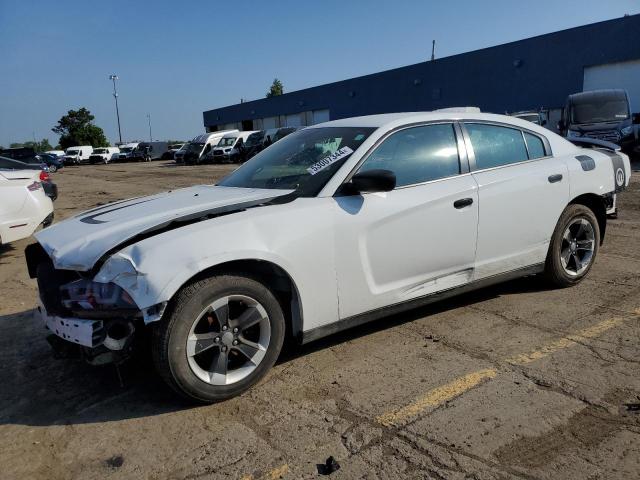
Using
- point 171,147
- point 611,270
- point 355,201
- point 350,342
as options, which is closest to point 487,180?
point 355,201

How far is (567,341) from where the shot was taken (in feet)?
12.6

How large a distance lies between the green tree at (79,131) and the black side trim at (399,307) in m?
80.1

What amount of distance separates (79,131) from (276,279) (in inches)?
3229

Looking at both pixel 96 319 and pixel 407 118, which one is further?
pixel 407 118

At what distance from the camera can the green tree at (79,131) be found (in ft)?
252

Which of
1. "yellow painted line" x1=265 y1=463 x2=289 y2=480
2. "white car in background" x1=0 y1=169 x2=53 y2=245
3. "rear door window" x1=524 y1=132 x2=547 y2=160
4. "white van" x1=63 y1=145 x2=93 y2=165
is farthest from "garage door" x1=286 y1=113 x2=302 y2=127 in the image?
"yellow painted line" x1=265 y1=463 x2=289 y2=480

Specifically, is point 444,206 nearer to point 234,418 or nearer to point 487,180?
point 487,180

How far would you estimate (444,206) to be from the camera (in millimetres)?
3924

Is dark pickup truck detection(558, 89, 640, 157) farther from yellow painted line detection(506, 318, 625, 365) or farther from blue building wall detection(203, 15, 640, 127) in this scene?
yellow painted line detection(506, 318, 625, 365)

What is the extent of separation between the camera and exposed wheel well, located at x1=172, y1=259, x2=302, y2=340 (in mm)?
3146

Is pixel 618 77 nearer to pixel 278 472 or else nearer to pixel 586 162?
pixel 586 162

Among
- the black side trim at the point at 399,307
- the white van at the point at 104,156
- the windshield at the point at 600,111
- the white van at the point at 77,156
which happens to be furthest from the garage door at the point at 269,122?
the black side trim at the point at 399,307

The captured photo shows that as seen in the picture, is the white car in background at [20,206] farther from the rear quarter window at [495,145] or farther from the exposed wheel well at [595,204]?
the exposed wheel well at [595,204]

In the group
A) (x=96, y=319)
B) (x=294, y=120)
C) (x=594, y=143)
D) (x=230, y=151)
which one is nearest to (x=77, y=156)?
(x=294, y=120)
